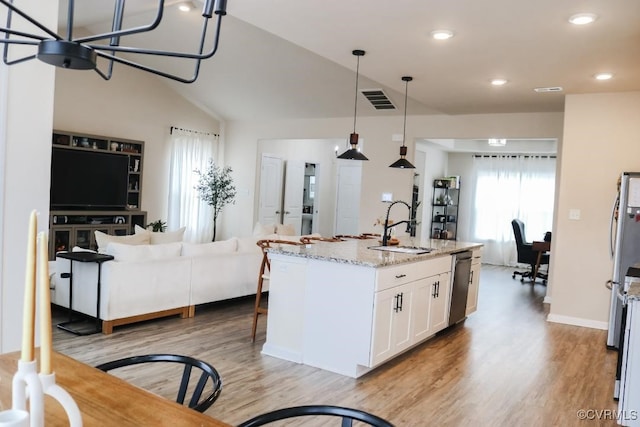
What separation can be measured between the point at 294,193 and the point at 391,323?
7507mm

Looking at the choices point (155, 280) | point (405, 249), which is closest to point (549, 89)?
point (405, 249)

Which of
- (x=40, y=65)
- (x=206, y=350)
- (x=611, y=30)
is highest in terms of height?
(x=611, y=30)

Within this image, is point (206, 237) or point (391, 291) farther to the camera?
point (206, 237)

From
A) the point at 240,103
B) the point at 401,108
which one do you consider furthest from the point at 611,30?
the point at 240,103

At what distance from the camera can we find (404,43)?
13.9 ft

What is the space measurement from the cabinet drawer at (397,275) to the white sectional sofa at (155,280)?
2167mm

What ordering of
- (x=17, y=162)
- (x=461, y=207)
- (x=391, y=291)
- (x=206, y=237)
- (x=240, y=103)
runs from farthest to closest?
(x=461, y=207) < (x=206, y=237) < (x=240, y=103) < (x=391, y=291) < (x=17, y=162)

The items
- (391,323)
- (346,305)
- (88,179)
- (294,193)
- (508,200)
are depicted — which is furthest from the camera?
(294,193)

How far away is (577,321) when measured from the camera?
5.95m

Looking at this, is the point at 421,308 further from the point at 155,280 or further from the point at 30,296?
the point at 30,296

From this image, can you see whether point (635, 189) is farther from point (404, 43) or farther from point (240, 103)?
point (240, 103)

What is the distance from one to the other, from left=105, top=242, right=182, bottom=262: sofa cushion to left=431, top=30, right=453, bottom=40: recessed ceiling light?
3.10 m

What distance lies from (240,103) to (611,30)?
22.5ft

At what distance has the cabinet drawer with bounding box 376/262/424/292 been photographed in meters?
3.82
